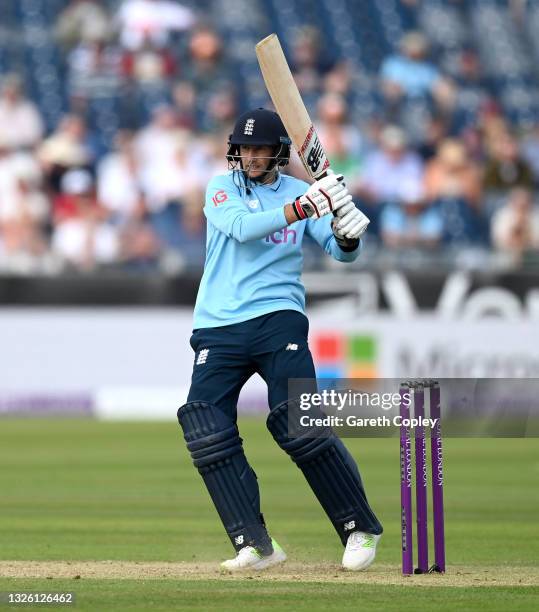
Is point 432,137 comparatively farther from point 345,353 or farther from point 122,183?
point 122,183

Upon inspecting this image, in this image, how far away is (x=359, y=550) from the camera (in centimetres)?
686

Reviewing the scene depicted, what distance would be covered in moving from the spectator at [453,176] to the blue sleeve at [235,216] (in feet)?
32.4

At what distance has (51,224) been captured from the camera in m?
16.5

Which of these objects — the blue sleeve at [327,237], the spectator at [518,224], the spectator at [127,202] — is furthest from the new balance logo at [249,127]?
the spectator at [518,224]

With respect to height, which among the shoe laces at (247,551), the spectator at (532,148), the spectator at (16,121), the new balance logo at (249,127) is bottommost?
the shoe laces at (247,551)

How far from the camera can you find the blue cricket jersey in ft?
22.7

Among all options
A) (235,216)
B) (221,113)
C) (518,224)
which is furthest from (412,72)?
(235,216)

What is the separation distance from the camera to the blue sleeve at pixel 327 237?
698 cm

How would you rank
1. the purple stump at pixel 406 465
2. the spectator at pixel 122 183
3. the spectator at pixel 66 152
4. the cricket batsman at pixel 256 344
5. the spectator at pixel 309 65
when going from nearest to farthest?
1. the purple stump at pixel 406 465
2. the cricket batsman at pixel 256 344
3. the spectator at pixel 122 183
4. the spectator at pixel 66 152
5. the spectator at pixel 309 65

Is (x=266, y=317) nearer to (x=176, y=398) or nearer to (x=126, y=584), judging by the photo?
(x=126, y=584)

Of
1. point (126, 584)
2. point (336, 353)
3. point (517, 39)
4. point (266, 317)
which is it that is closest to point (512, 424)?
point (266, 317)

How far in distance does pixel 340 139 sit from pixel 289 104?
9892 mm

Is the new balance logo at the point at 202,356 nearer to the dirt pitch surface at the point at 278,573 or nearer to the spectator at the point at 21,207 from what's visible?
the dirt pitch surface at the point at 278,573

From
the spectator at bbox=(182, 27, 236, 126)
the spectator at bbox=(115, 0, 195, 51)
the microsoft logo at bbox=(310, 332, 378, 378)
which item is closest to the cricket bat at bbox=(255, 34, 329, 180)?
the microsoft logo at bbox=(310, 332, 378, 378)
